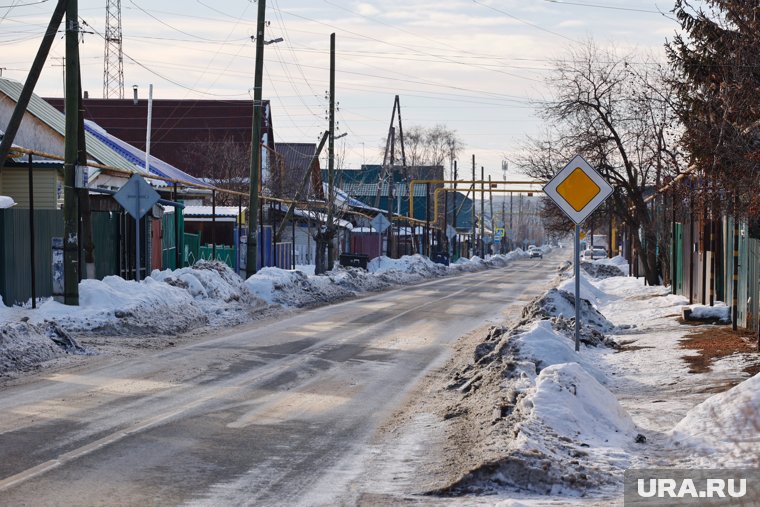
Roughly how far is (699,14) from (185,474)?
903 cm

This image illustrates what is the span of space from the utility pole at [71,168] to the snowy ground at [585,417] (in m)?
8.63

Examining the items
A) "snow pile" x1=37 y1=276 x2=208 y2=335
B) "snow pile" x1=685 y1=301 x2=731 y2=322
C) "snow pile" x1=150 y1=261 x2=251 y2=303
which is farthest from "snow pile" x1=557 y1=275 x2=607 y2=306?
"snow pile" x1=37 y1=276 x2=208 y2=335

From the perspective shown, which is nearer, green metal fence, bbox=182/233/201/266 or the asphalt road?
the asphalt road

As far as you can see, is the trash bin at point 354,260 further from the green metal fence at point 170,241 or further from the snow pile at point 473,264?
the green metal fence at point 170,241

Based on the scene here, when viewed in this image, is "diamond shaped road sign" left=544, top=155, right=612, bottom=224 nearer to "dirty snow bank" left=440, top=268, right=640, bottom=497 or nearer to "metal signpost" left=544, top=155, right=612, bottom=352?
"metal signpost" left=544, top=155, right=612, bottom=352

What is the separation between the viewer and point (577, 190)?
46.6ft

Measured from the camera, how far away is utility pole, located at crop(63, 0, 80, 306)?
19.9 metres

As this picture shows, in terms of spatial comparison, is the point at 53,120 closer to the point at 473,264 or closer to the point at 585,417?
the point at 585,417

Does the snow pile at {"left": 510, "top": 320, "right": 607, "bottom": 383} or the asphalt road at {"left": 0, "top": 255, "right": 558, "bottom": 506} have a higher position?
the snow pile at {"left": 510, "top": 320, "right": 607, "bottom": 383}

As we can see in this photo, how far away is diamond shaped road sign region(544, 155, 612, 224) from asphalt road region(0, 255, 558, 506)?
2.93 m

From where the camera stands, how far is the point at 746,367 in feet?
42.5

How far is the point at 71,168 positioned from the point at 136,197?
211 centimetres

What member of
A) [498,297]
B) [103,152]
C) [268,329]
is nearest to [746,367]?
[268,329]

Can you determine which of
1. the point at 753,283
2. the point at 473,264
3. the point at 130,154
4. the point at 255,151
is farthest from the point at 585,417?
the point at 473,264
